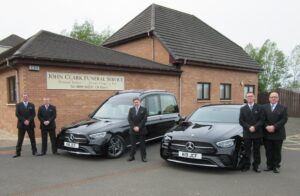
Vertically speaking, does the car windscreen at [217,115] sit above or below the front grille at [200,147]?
above

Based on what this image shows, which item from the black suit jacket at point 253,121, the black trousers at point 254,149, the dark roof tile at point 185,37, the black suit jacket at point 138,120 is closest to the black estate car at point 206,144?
the black trousers at point 254,149

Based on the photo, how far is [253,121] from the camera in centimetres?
655

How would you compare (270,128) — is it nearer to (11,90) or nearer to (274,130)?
(274,130)

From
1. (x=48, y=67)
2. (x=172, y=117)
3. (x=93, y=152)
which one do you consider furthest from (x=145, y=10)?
(x=93, y=152)

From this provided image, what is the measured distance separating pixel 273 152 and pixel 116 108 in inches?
176

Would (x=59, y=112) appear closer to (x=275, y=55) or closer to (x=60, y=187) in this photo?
(x=60, y=187)

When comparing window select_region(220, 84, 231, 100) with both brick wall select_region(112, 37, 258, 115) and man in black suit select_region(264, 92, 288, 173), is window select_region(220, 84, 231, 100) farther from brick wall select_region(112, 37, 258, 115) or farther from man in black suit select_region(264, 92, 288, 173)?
man in black suit select_region(264, 92, 288, 173)

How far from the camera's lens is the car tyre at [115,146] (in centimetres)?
768

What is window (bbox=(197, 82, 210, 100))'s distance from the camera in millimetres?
18180

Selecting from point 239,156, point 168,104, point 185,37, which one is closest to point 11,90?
point 168,104

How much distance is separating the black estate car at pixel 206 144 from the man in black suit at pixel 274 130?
0.61 metres

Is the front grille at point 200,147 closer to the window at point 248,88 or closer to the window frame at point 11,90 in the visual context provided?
the window frame at point 11,90

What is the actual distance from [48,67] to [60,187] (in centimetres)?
681

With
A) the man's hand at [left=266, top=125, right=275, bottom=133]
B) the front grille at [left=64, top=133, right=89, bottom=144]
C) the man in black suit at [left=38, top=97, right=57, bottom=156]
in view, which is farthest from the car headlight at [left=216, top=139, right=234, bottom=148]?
the man in black suit at [left=38, top=97, right=57, bottom=156]
